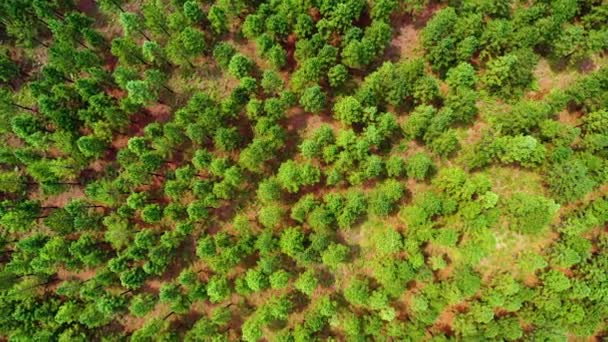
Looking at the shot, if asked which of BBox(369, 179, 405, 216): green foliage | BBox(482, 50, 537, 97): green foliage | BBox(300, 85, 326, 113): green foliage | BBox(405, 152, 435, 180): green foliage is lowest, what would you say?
BBox(369, 179, 405, 216): green foliage

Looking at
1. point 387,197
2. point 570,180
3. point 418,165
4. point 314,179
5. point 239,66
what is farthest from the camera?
point 239,66

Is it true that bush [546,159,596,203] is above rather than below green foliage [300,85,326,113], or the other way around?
below

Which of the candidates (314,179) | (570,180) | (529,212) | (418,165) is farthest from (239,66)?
(570,180)

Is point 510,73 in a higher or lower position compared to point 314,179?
higher

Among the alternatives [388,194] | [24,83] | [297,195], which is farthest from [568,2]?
[24,83]

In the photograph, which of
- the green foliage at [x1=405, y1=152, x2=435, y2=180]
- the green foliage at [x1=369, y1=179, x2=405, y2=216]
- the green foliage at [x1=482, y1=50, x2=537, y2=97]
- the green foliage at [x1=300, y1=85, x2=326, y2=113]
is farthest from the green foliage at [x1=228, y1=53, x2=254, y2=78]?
the green foliage at [x1=482, y1=50, x2=537, y2=97]

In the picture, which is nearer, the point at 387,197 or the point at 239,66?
the point at 387,197

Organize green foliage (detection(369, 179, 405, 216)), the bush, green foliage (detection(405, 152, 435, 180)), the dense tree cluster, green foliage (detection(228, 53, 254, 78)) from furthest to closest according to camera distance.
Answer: green foliage (detection(228, 53, 254, 78)) < green foliage (detection(369, 179, 405, 216)) < green foliage (detection(405, 152, 435, 180)) < the dense tree cluster < the bush

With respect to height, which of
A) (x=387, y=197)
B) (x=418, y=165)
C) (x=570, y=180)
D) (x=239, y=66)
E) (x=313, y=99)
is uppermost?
(x=239, y=66)

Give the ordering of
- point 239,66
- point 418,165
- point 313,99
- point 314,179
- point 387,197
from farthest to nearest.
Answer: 1. point 239,66
2. point 313,99
3. point 314,179
4. point 387,197
5. point 418,165

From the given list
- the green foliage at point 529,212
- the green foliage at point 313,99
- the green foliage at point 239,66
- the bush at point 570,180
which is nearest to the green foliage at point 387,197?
the green foliage at point 313,99

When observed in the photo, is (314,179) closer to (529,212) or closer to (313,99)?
(313,99)

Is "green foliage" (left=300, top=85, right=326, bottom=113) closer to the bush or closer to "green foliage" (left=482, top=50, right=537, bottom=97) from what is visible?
"green foliage" (left=482, top=50, right=537, bottom=97)
